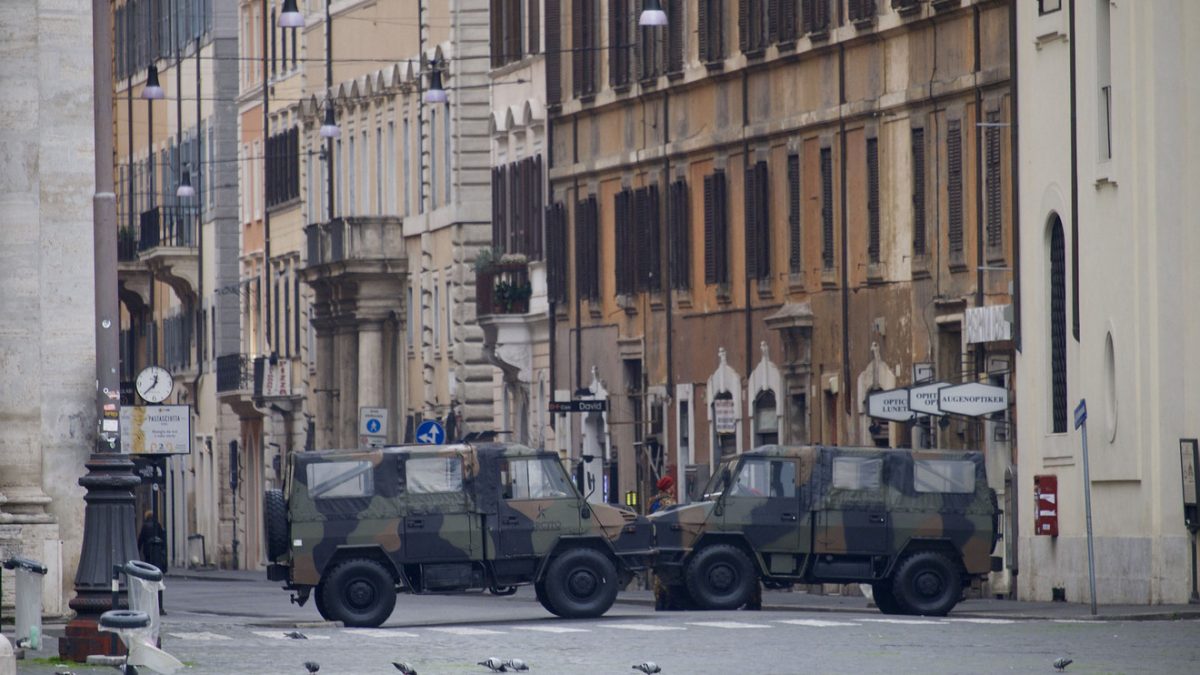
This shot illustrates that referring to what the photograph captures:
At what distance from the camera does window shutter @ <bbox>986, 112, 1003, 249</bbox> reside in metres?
43.7

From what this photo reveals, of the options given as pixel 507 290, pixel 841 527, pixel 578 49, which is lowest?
pixel 841 527

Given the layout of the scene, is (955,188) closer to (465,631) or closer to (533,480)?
(533,480)

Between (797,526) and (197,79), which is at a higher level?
(197,79)

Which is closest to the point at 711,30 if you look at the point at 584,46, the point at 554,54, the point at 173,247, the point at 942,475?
the point at 584,46

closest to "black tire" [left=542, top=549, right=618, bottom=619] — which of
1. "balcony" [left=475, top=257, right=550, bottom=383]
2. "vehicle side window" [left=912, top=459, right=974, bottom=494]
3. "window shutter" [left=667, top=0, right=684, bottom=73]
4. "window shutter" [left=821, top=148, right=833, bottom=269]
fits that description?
"vehicle side window" [left=912, top=459, right=974, bottom=494]

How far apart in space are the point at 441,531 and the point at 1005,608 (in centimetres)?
663

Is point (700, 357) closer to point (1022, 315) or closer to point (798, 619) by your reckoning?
point (1022, 315)

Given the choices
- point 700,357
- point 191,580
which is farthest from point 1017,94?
point 191,580

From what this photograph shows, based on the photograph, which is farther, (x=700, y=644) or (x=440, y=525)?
(x=440, y=525)

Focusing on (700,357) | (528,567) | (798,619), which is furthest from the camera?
(700,357)

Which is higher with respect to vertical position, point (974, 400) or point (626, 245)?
point (626, 245)

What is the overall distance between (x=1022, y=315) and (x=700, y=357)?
1253cm

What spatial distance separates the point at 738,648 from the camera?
92.5 ft

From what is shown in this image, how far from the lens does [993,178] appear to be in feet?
144
